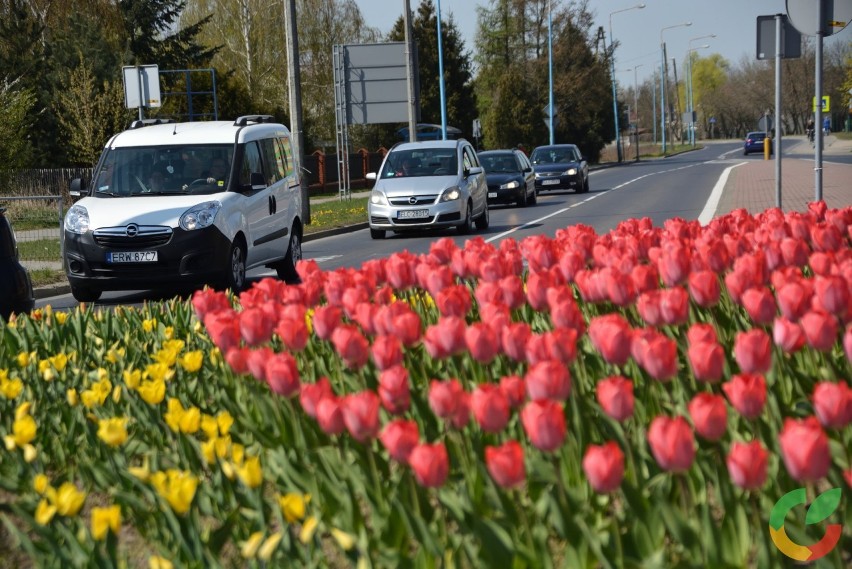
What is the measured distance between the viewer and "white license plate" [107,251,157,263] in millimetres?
13367

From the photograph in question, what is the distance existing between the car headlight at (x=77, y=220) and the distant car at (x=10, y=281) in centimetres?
489

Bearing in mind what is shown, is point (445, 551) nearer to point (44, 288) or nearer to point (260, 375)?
point (260, 375)

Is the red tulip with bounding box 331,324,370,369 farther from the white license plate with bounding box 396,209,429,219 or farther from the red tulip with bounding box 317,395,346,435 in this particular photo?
the white license plate with bounding box 396,209,429,219

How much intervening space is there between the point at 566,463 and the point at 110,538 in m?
1.09

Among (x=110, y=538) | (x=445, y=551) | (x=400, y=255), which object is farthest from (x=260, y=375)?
(x=400, y=255)

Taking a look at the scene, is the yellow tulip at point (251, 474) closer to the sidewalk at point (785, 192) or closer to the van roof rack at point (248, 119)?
the van roof rack at point (248, 119)

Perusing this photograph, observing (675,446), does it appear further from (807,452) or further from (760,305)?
(760,305)

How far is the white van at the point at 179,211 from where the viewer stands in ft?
44.1

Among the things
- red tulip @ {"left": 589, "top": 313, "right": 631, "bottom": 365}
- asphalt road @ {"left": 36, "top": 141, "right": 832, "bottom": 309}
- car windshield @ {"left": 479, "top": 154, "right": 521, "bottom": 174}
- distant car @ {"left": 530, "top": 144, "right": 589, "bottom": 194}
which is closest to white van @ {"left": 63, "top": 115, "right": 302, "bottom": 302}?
asphalt road @ {"left": 36, "top": 141, "right": 832, "bottom": 309}

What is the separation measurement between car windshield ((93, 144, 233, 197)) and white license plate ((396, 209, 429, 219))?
329 inches

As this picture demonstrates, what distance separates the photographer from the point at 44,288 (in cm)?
1573

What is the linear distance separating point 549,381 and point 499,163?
102ft

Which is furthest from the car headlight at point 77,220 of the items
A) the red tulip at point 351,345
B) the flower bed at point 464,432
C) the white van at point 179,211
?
the red tulip at point 351,345

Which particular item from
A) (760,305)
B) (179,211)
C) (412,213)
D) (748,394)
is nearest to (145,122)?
(179,211)
